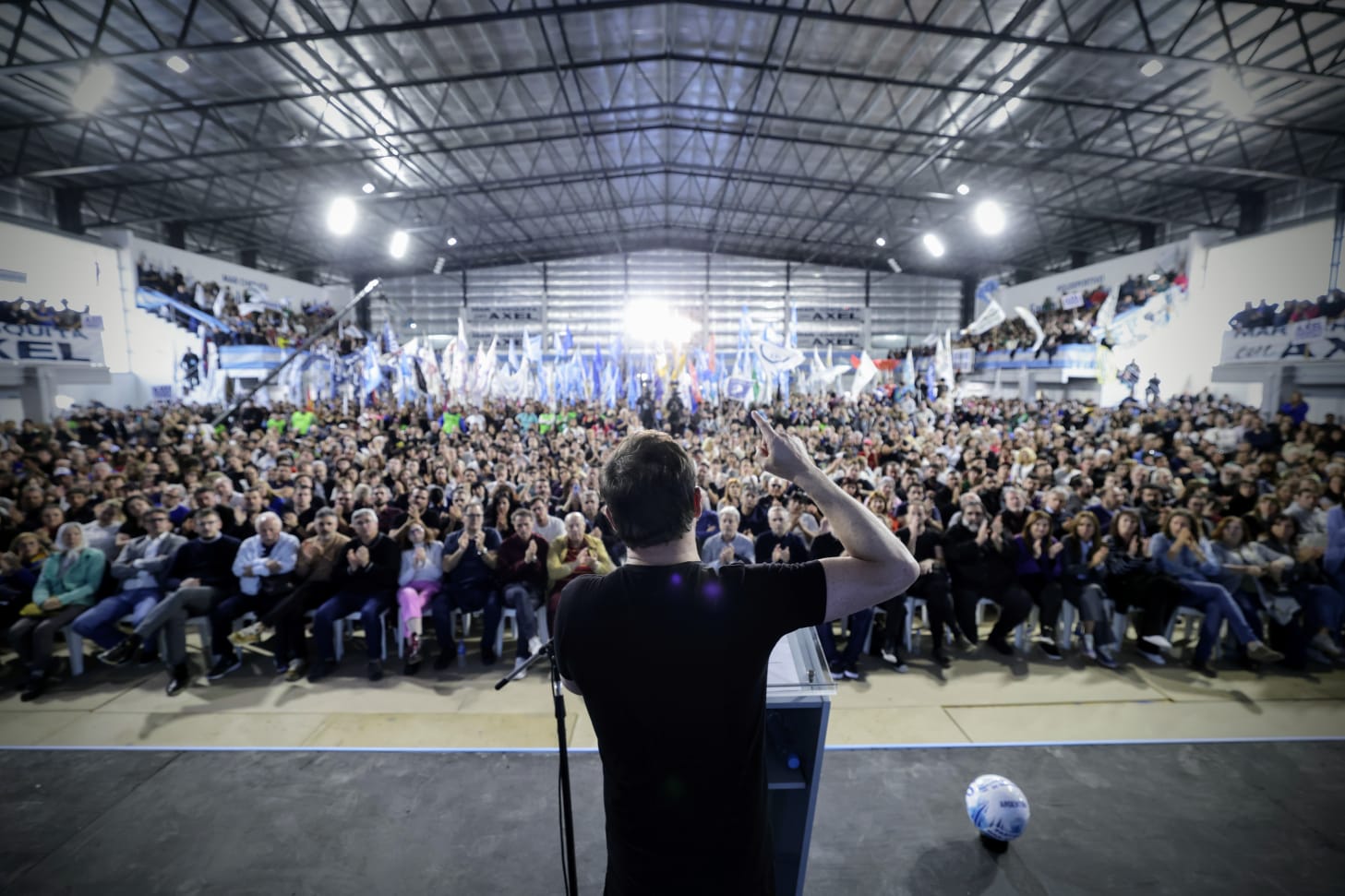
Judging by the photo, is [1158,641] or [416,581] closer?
[1158,641]

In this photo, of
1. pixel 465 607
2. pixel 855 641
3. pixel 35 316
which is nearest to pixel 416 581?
pixel 465 607

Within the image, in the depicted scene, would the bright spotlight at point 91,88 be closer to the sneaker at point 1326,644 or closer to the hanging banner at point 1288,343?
the sneaker at point 1326,644

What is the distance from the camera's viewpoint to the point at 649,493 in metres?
1.13

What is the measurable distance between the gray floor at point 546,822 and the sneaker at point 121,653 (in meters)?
1.27

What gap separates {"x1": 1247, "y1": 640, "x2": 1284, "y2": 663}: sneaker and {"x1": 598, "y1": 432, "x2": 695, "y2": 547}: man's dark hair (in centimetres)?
545

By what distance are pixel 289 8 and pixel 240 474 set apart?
708 centimetres

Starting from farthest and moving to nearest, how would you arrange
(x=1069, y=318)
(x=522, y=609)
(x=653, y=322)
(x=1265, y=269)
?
(x=653, y=322), (x=1069, y=318), (x=1265, y=269), (x=522, y=609)

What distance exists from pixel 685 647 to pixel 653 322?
25.6 m

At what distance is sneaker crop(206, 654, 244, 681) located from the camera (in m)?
4.44

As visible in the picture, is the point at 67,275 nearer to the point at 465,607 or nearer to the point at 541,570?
the point at 465,607

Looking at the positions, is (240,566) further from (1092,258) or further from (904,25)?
(1092,258)

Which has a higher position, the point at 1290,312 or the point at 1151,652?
the point at 1290,312

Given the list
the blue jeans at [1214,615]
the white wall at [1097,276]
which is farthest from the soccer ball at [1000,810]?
the white wall at [1097,276]

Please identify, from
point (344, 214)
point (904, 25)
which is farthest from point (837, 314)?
point (344, 214)
